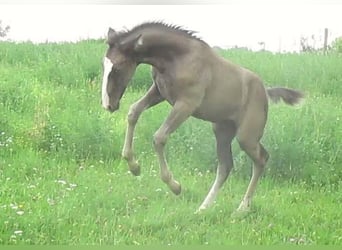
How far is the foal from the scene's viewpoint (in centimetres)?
218

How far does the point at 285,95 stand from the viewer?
2.28 metres

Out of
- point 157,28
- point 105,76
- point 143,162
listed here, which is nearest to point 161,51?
point 157,28

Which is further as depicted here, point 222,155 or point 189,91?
point 222,155

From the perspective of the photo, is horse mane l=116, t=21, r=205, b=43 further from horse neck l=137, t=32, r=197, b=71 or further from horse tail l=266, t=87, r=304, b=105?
horse tail l=266, t=87, r=304, b=105

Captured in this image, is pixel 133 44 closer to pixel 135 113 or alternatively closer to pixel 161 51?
pixel 161 51

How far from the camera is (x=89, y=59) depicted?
2287mm

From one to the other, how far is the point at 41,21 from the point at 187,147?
1.82ft

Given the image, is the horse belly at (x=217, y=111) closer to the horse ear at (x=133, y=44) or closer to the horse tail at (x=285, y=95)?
the horse tail at (x=285, y=95)

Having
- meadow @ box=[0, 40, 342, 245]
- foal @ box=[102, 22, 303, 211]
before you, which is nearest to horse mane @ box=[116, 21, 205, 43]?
foal @ box=[102, 22, 303, 211]

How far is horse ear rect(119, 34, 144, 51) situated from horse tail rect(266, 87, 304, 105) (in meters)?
0.39

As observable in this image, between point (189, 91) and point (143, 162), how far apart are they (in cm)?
25

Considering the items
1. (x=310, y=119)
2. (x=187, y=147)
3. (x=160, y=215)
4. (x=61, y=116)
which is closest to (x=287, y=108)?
(x=310, y=119)

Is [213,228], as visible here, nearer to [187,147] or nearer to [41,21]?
[187,147]

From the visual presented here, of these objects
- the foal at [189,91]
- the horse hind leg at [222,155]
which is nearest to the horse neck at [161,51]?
the foal at [189,91]
